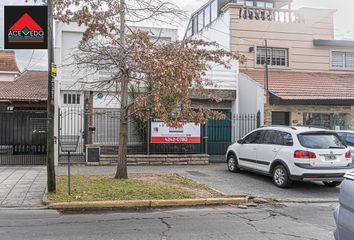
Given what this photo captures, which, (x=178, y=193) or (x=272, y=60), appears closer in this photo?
(x=178, y=193)

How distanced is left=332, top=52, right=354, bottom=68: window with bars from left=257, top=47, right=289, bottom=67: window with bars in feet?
9.68

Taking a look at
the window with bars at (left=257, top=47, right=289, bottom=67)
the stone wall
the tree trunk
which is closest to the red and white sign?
the stone wall

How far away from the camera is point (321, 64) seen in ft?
71.5

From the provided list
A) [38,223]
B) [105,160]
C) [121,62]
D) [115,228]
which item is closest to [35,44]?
[121,62]

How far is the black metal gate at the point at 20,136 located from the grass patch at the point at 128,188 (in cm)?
353

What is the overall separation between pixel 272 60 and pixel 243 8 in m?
3.15

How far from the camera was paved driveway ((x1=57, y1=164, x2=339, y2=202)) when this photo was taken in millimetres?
10477

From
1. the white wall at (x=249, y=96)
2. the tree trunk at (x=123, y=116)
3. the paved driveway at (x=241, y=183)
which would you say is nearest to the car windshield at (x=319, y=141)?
the paved driveway at (x=241, y=183)

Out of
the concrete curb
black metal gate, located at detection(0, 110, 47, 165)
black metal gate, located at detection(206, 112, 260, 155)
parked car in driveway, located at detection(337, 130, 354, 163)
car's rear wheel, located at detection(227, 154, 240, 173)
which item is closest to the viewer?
the concrete curb

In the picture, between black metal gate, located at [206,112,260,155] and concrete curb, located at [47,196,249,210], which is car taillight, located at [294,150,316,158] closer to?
concrete curb, located at [47,196,249,210]

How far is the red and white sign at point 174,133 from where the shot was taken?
53.1 feet

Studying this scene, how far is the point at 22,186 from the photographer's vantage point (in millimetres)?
10656

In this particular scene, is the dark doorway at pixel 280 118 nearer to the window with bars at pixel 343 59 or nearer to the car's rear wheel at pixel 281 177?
the window with bars at pixel 343 59

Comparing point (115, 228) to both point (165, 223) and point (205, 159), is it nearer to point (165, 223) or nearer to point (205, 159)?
point (165, 223)
